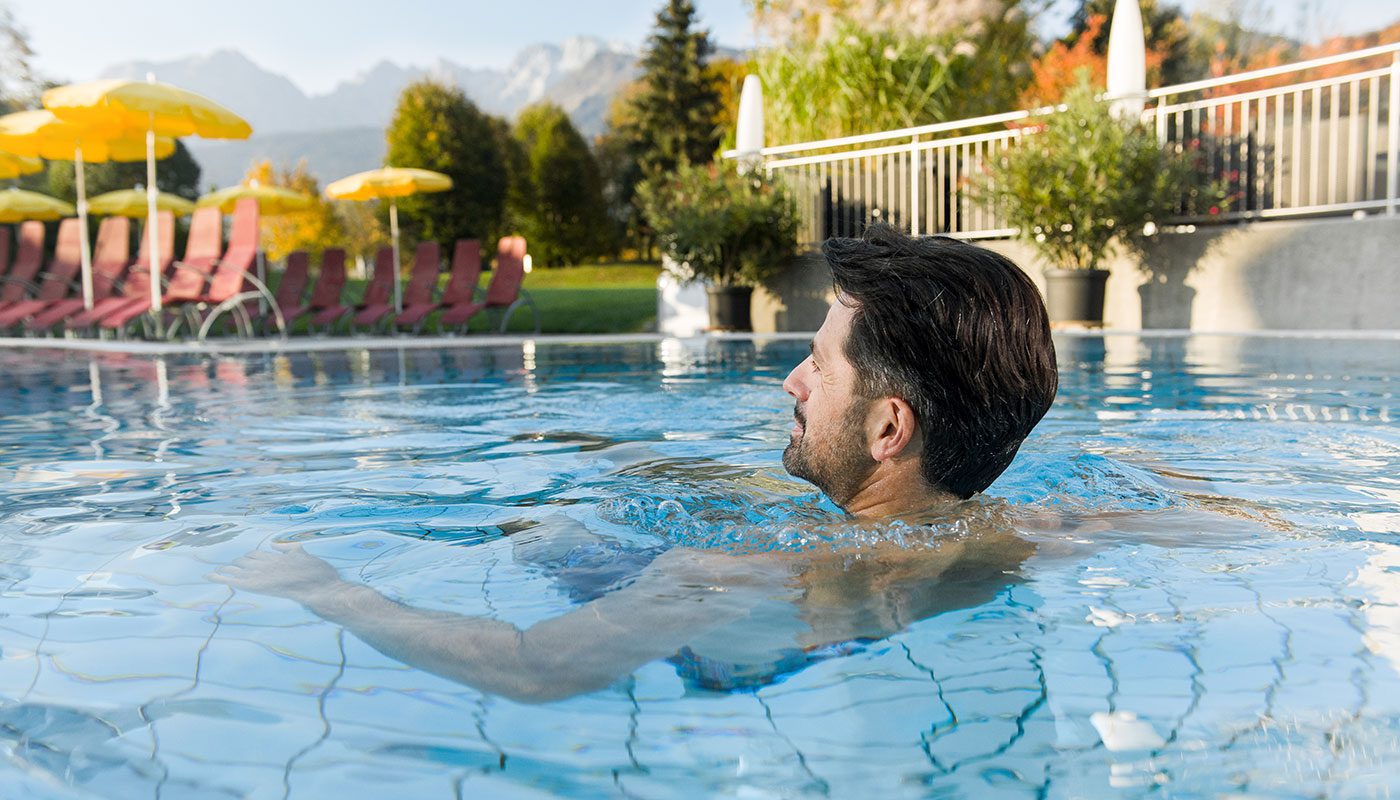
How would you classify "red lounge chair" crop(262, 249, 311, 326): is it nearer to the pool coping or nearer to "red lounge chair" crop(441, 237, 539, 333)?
the pool coping

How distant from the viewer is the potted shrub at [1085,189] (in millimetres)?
9883

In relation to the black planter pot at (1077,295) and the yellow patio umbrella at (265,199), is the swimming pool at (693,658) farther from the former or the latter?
the yellow patio umbrella at (265,199)

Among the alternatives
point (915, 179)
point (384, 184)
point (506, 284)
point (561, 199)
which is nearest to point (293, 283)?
point (384, 184)

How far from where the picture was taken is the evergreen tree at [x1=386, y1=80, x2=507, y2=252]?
30.9m

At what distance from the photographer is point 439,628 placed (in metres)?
1.83

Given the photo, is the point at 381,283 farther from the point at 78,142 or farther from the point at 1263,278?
the point at 1263,278

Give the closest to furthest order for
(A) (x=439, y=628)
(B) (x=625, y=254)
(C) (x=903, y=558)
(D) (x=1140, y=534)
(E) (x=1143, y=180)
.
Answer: (A) (x=439, y=628), (C) (x=903, y=558), (D) (x=1140, y=534), (E) (x=1143, y=180), (B) (x=625, y=254)

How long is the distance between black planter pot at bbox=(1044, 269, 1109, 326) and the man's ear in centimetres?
870

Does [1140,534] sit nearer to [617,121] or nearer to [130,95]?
[130,95]

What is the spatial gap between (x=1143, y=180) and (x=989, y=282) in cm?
898

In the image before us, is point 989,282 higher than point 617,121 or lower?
lower

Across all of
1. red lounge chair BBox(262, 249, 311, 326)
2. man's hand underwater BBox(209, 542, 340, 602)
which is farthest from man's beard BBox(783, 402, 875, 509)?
red lounge chair BBox(262, 249, 311, 326)

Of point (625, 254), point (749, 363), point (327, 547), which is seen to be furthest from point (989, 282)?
point (625, 254)

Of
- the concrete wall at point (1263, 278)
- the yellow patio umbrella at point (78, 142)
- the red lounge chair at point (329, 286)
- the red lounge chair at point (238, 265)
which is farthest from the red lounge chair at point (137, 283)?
the concrete wall at point (1263, 278)
